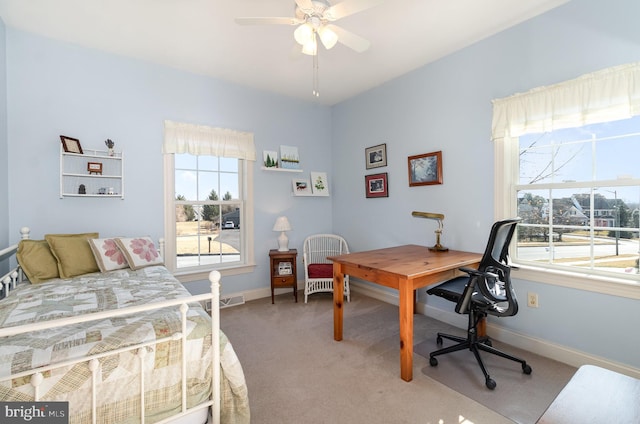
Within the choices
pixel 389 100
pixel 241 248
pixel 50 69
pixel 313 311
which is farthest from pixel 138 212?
pixel 389 100

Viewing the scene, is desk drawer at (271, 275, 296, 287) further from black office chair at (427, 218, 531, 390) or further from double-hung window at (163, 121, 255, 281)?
black office chair at (427, 218, 531, 390)

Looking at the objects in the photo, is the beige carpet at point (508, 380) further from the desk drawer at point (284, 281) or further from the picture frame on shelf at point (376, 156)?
the picture frame on shelf at point (376, 156)

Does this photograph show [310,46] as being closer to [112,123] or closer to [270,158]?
[270,158]

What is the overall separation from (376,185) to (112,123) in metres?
2.96

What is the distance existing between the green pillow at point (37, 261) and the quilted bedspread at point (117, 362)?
2.00 feet

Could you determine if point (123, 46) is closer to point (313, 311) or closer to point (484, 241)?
point (313, 311)

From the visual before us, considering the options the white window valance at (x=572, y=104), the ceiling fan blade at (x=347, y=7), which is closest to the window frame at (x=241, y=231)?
the ceiling fan blade at (x=347, y=7)

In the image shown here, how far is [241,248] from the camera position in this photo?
374 centimetres

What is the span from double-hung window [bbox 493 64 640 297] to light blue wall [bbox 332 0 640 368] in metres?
0.12

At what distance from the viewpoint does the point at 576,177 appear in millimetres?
2219

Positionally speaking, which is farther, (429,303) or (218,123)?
(218,123)

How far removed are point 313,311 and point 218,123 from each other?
2.48 m

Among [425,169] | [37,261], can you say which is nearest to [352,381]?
[425,169]

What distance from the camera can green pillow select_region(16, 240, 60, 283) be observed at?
7.03ft
